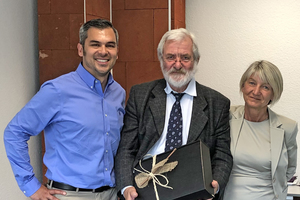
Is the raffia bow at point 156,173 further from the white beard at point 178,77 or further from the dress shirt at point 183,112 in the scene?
the white beard at point 178,77

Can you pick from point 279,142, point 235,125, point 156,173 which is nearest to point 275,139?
point 279,142

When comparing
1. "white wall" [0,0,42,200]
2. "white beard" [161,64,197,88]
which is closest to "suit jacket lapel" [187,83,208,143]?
"white beard" [161,64,197,88]

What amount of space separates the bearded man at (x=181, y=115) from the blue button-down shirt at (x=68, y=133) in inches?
4.6

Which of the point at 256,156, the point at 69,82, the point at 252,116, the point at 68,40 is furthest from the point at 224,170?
the point at 68,40

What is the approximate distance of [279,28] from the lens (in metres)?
3.15

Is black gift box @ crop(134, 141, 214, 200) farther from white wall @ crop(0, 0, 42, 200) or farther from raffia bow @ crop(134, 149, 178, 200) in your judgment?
white wall @ crop(0, 0, 42, 200)

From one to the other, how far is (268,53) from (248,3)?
50cm

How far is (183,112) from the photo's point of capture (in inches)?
73.2

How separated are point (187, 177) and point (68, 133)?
61cm

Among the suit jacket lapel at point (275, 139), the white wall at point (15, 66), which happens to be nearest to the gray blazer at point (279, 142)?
the suit jacket lapel at point (275, 139)

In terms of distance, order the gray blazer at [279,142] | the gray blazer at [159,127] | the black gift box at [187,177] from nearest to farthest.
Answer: the black gift box at [187,177] < the gray blazer at [159,127] < the gray blazer at [279,142]

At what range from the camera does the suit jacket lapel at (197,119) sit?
70.0 inches

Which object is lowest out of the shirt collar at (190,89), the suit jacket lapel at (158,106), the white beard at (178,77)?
the suit jacket lapel at (158,106)

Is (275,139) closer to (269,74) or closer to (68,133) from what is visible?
(269,74)
